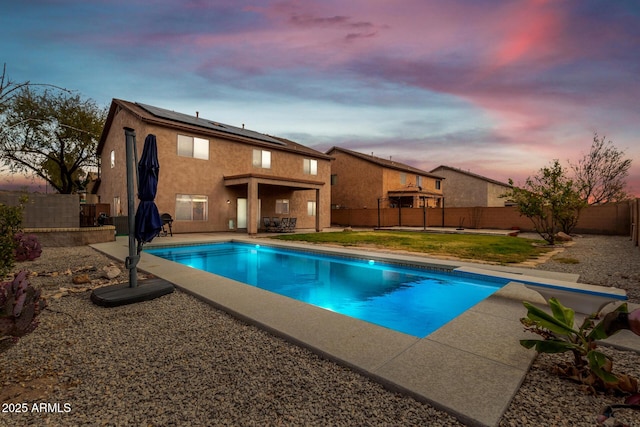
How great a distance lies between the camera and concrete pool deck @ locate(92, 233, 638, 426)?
223 centimetres

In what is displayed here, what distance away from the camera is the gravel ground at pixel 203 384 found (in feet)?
6.73

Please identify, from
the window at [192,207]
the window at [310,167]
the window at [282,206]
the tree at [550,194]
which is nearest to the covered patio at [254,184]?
the window at [282,206]

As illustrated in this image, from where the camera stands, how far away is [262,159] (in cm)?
2048

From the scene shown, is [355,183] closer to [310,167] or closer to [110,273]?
[310,167]

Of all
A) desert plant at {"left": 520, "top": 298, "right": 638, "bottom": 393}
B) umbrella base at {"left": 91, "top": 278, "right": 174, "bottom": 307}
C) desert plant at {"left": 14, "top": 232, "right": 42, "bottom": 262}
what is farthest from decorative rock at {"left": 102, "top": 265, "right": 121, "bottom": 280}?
desert plant at {"left": 520, "top": 298, "right": 638, "bottom": 393}

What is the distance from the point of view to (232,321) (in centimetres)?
394

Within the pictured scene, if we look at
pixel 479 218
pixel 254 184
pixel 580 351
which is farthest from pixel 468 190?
pixel 580 351

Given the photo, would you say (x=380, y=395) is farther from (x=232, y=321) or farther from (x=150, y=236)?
(x=150, y=236)

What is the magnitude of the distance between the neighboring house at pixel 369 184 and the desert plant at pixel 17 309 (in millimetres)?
25580

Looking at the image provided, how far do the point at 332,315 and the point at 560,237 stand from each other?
1636cm

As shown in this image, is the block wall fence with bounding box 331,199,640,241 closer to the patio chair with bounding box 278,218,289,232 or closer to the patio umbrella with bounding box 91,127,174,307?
the patio chair with bounding box 278,218,289,232

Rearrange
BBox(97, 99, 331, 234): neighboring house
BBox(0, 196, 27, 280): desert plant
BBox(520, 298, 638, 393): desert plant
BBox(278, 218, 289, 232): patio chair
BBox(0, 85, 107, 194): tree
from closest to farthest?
BBox(520, 298, 638, 393): desert plant, BBox(0, 196, 27, 280): desert plant, BBox(97, 99, 331, 234): neighboring house, BBox(278, 218, 289, 232): patio chair, BBox(0, 85, 107, 194): tree

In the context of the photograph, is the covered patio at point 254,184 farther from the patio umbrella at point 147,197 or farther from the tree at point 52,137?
the tree at point 52,137

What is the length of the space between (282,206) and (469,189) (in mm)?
25912
